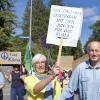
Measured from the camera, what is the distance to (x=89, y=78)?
18.3 feet

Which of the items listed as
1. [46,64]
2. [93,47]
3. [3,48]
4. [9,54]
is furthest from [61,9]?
[3,48]

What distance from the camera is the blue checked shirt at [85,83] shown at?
18.2 feet

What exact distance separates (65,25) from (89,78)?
2071 mm

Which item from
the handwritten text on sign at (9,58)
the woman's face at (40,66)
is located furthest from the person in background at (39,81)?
the handwritten text on sign at (9,58)

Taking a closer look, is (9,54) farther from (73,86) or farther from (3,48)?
(73,86)

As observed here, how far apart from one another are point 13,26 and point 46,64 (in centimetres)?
4232

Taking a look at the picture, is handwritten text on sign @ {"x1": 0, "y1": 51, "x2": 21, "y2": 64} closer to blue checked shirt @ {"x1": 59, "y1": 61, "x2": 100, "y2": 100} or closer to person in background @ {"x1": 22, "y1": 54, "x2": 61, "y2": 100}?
person in background @ {"x1": 22, "y1": 54, "x2": 61, "y2": 100}

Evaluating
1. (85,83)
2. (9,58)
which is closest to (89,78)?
(85,83)

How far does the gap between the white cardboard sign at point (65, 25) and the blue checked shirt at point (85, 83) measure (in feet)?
5.39

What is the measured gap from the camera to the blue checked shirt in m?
5.55

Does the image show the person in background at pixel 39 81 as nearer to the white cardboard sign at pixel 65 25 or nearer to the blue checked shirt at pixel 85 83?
the blue checked shirt at pixel 85 83

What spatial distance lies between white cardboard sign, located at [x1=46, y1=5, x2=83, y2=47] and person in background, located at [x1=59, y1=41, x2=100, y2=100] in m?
1.66

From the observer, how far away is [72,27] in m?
7.40

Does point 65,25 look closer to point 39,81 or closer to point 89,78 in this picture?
point 39,81
